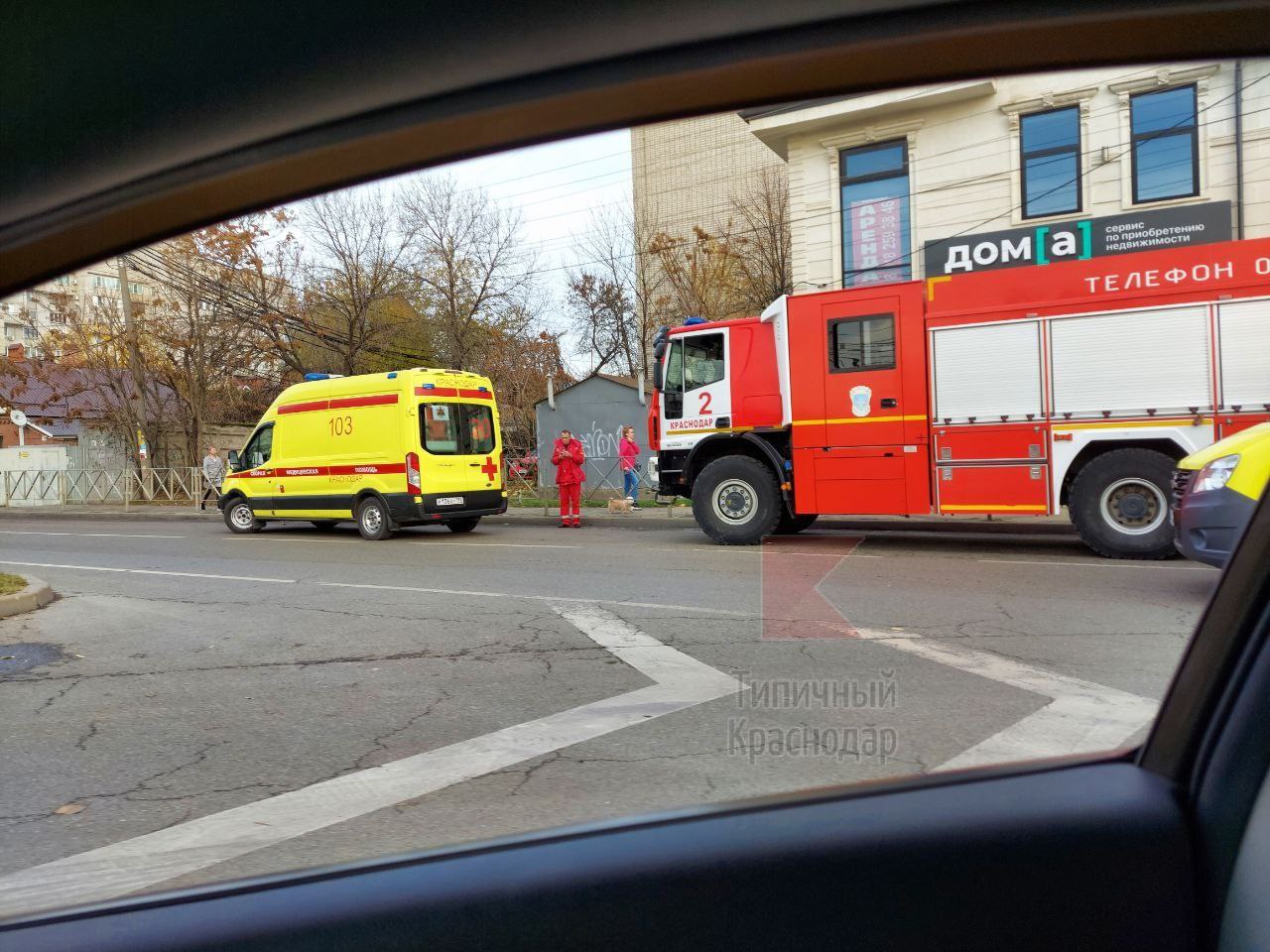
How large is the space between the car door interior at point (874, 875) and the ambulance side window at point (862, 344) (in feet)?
30.6

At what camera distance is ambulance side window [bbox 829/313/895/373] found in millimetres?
10664

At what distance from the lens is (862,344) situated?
10.8 metres

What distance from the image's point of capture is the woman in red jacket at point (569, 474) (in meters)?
16.0

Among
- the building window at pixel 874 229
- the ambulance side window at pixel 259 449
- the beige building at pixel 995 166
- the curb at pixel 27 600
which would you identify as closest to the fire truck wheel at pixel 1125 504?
the beige building at pixel 995 166

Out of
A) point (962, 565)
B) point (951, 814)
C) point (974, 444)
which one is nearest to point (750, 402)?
point (974, 444)

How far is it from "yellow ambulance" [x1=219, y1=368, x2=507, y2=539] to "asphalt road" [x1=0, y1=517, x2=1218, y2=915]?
4.77m

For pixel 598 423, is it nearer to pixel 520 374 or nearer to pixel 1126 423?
pixel 520 374

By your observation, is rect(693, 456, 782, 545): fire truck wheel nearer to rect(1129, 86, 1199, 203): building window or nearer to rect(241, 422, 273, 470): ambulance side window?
rect(1129, 86, 1199, 203): building window

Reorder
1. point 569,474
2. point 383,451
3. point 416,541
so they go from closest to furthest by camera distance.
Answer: point 416,541 → point 383,451 → point 569,474

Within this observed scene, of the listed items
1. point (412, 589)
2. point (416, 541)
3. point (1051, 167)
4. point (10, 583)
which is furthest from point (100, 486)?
point (1051, 167)

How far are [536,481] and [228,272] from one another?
20191 millimetres

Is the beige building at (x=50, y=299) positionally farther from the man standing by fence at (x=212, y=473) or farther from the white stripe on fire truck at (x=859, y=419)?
the man standing by fence at (x=212, y=473)

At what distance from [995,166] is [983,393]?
477 cm

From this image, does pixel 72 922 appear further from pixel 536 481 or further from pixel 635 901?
pixel 536 481
